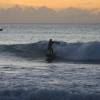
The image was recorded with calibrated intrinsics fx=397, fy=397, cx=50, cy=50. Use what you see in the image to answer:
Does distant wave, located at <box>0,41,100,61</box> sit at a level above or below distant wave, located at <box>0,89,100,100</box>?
below

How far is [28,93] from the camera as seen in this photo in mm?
14758

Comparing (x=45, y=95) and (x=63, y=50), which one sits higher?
(x=45, y=95)

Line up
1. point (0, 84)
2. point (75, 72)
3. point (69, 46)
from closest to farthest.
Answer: point (0, 84) < point (75, 72) < point (69, 46)

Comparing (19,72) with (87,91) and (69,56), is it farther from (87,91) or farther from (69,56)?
(69,56)

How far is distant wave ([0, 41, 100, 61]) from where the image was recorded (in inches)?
1234

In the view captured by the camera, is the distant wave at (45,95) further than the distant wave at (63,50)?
No

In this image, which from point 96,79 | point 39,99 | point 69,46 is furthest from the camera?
point 69,46

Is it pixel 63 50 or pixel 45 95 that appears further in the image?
pixel 63 50

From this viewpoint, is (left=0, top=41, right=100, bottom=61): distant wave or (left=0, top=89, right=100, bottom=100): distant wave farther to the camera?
(left=0, top=41, right=100, bottom=61): distant wave

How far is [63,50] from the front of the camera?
34250 mm

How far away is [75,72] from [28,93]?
5.50 meters

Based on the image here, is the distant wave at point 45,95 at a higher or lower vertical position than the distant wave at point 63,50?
higher

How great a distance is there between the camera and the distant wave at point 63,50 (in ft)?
103

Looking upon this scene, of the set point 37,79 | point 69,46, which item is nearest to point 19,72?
point 37,79
